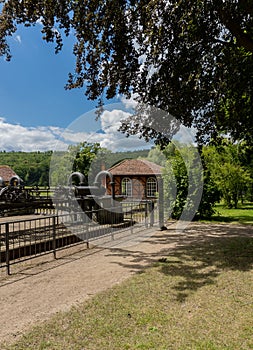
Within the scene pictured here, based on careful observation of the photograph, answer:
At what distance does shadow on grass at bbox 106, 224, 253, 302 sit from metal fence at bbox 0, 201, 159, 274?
1472 millimetres

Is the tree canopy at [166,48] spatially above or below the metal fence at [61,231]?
above

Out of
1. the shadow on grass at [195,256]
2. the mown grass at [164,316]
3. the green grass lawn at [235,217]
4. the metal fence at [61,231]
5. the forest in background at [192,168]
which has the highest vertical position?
the forest in background at [192,168]

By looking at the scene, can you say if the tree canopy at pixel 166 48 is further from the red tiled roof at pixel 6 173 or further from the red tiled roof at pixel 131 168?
the red tiled roof at pixel 6 173

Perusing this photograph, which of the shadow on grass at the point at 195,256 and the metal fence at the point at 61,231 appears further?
the metal fence at the point at 61,231

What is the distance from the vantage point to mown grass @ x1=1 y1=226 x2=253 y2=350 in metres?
3.22

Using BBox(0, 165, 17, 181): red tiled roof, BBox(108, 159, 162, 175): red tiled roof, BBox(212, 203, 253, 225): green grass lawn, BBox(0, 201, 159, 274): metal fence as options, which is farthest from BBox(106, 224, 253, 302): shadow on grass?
BBox(0, 165, 17, 181): red tiled roof

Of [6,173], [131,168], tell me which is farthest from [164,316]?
[6,173]

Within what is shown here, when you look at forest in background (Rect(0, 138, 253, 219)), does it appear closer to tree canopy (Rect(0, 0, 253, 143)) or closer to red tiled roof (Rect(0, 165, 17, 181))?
tree canopy (Rect(0, 0, 253, 143))

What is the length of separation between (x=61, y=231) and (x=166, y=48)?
6387mm

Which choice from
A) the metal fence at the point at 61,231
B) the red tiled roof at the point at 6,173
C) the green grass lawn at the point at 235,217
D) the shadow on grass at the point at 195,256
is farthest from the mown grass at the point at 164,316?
the red tiled roof at the point at 6,173

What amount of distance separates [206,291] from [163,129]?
5929 mm

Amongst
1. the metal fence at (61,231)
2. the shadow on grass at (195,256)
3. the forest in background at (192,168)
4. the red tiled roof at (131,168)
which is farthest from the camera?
the red tiled roof at (131,168)

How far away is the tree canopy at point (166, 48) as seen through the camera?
5.95 metres

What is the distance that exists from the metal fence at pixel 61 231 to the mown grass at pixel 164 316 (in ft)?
8.87
